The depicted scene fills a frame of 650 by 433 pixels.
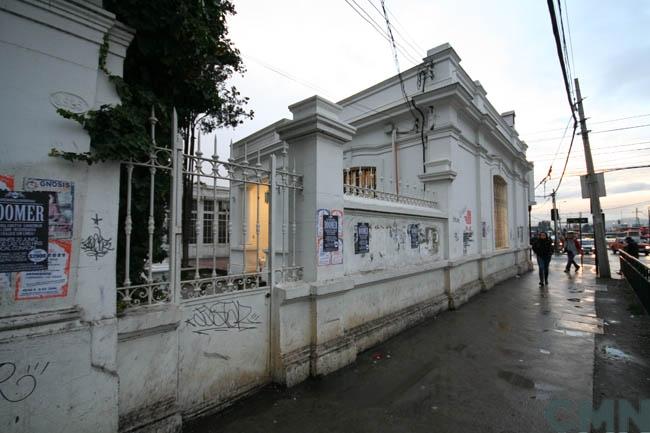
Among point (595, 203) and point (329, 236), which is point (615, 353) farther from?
point (595, 203)

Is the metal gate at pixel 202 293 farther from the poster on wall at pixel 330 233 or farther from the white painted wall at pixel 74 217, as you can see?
the poster on wall at pixel 330 233

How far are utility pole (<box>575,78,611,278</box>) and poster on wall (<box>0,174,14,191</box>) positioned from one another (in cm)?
1543

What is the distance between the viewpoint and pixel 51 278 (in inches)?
84.4

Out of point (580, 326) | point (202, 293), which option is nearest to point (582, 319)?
point (580, 326)

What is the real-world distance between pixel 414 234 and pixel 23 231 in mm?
5688

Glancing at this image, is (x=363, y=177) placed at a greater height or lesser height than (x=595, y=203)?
greater

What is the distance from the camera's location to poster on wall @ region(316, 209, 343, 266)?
13.0 feet

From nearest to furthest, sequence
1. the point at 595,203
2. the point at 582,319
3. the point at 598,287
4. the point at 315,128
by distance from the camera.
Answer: the point at 315,128
the point at 582,319
the point at 598,287
the point at 595,203

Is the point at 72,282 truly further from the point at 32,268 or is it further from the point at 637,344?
the point at 637,344

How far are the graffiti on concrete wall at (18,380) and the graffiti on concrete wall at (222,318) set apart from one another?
3.42 feet

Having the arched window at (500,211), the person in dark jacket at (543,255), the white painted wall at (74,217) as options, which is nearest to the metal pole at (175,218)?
the white painted wall at (74,217)

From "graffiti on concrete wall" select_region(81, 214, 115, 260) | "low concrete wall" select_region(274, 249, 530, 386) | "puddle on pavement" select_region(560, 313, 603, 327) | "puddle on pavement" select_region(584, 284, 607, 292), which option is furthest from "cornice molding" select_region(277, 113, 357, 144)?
"puddle on pavement" select_region(584, 284, 607, 292)

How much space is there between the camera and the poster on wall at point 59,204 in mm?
2145

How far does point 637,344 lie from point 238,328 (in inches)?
238
